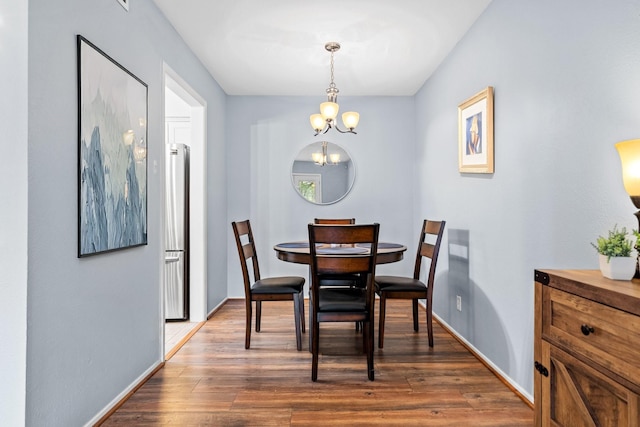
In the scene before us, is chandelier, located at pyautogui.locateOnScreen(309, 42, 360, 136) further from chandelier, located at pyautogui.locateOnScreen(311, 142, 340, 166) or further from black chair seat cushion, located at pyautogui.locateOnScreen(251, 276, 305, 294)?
black chair seat cushion, located at pyautogui.locateOnScreen(251, 276, 305, 294)

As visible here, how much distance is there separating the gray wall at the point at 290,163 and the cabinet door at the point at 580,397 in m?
3.48

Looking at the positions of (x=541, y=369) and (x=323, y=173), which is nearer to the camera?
(x=541, y=369)

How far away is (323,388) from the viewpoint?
2.37m

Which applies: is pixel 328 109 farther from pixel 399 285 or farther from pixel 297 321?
pixel 297 321

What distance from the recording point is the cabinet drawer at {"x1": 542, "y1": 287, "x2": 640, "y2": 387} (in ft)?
3.46

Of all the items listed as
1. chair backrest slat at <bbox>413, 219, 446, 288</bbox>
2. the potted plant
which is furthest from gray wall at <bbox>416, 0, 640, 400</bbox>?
the potted plant

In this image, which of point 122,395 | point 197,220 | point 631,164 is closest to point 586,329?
point 631,164

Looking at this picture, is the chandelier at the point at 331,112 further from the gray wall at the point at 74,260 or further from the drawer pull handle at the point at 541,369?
the drawer pull handle at the point at 541,369

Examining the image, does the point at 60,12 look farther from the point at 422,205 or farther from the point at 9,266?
the point at 422,205

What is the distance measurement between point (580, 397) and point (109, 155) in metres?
2.24

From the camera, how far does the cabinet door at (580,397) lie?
3.54ft

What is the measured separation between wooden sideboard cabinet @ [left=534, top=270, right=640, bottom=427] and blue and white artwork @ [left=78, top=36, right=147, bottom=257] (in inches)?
77.4

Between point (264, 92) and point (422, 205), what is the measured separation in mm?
2262

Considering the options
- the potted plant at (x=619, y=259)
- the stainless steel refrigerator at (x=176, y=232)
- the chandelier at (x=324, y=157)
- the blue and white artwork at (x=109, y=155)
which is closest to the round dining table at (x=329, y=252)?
the blue and white artwork at (x=109, y=155)
